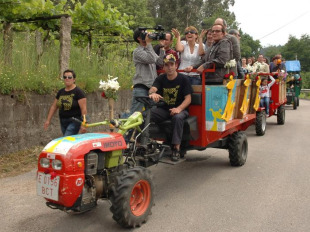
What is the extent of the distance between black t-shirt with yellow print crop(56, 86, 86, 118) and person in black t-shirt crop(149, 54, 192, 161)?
48.6 inches

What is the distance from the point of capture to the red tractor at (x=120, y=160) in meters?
3.39

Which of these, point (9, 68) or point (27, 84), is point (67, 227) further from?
point (9, 68)

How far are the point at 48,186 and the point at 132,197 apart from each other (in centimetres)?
101

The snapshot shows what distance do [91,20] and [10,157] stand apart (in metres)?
4.75

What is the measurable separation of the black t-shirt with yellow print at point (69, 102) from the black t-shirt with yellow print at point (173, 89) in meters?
1.30

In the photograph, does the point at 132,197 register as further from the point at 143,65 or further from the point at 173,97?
the point at 143,65

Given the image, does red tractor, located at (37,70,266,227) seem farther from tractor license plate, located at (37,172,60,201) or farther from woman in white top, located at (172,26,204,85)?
woman in white top, located at (172,26,204,85)

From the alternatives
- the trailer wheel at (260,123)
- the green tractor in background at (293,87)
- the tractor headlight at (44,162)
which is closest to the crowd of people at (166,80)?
the tractor headlight at (44,162)

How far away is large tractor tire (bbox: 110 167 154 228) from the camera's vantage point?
3.61 metres

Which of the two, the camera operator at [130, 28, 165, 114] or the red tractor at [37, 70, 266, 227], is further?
the camera operator at [130, 28, 165, 114]

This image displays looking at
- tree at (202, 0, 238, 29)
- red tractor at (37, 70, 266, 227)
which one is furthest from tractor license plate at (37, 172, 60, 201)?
tree at (202, 0, 238, 29)

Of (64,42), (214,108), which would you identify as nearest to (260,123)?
(214,108)

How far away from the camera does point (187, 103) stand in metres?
5.14

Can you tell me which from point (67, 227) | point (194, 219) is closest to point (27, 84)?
point (67, 227)
